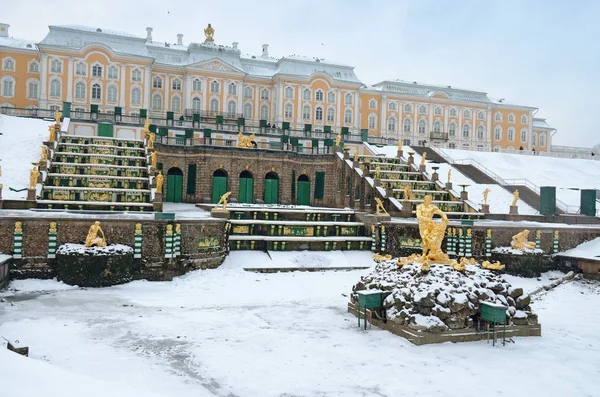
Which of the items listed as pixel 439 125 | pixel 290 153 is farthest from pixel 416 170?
pixel 439 125

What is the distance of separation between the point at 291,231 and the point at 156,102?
126 feet

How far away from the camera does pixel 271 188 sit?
3725 centimetres

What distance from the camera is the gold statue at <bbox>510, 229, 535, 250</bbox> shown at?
23.6 meters

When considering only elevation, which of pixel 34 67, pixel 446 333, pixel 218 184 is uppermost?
pixel 34 67

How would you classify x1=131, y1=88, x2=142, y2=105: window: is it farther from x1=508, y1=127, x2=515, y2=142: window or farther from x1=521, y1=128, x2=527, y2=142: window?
x1=521, y1=128, x2=527, y2=142: window

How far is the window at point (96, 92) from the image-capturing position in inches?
2127

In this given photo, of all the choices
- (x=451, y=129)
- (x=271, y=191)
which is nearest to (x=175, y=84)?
(x=271, y=191)

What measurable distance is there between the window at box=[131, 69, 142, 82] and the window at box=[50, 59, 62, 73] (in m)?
7.61

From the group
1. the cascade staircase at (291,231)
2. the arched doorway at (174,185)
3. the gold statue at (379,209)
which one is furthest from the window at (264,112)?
the cascade staircase at (291,231)

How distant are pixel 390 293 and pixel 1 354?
9.83m

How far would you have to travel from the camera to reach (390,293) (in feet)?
44.8

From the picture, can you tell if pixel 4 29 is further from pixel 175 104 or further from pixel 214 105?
pixel 214 105

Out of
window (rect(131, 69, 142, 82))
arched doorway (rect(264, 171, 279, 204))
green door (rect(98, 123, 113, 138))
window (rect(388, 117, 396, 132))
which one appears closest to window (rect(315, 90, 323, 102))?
window (rect(388, 117, 396, 132))

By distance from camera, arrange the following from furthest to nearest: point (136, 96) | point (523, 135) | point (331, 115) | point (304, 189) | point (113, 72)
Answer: point (523, 135) → point (331, 115) → point (136, 96) → point (113, 72) → point (304, 189)
